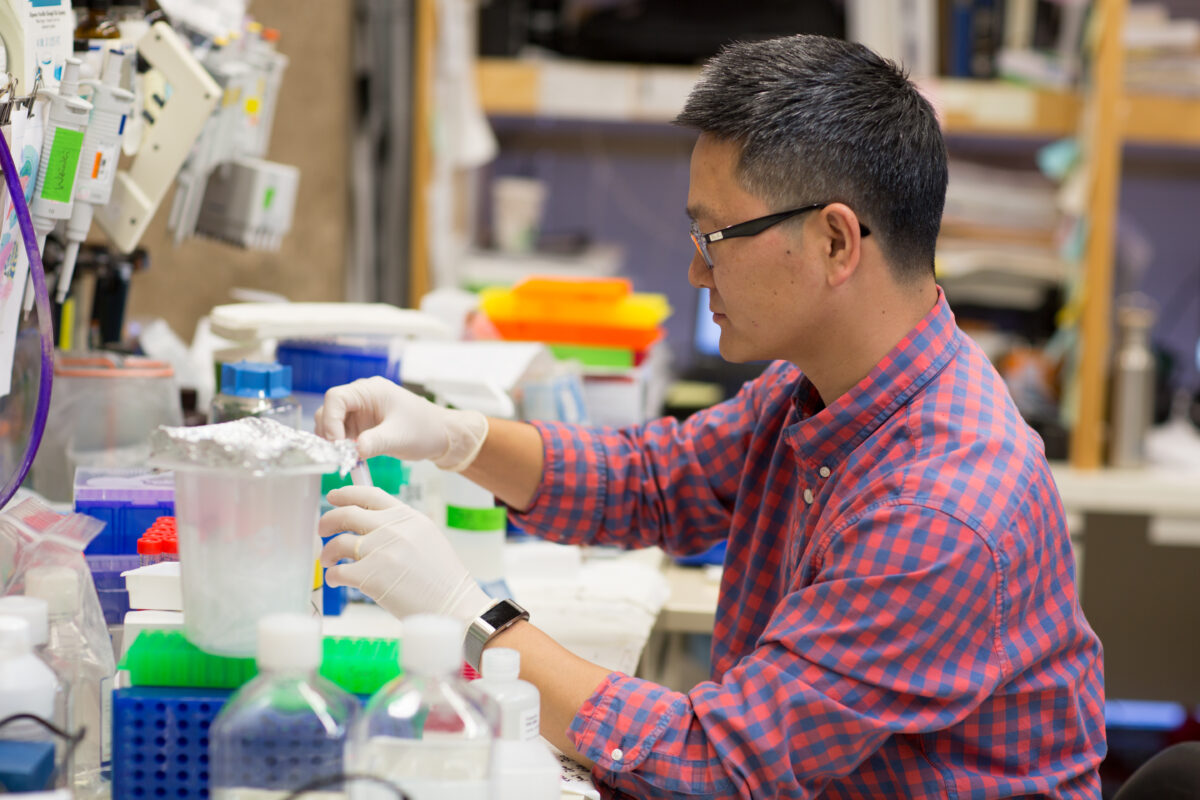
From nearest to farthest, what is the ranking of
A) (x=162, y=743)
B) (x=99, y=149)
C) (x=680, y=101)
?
(x=162, y=743) < (x=99, y=149) < (x=680, y=101)

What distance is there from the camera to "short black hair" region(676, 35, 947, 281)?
3.93ft

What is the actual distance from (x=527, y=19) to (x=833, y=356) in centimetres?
217

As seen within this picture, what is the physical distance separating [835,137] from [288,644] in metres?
0.70

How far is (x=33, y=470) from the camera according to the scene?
5.18ft

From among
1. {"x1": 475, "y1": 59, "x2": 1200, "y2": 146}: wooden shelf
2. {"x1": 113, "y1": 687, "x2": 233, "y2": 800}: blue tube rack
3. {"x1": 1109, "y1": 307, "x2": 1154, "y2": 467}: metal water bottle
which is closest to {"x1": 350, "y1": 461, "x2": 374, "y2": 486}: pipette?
{"x1": 113, "y1": 687, "x2": 233, "y2": 800}: blue tube rack

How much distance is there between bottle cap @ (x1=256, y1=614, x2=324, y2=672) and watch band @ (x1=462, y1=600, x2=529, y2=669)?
34cm

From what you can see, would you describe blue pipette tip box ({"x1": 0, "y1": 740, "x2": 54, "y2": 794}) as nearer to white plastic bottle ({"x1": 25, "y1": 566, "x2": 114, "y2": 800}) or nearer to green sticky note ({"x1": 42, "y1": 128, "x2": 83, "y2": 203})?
white plastic bottle ({"x1": 25, "y1": 566, "x2": 114, "y2": 800})

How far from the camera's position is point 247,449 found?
939 millimetres

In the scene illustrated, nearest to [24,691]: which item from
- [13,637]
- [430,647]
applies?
[13,637]

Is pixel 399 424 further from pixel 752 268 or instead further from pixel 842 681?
pixel 842 681

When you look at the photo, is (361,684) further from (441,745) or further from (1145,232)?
(1145,232)

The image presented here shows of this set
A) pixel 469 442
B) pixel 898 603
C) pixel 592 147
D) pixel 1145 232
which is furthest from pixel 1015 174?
pixel 898 603

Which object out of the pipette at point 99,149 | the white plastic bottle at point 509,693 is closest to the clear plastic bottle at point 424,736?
the white plastic bottle at point 509,693

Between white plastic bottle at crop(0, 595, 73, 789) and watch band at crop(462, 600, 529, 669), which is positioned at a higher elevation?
white plastic bottle at crop(0, 595, 73, 789)
